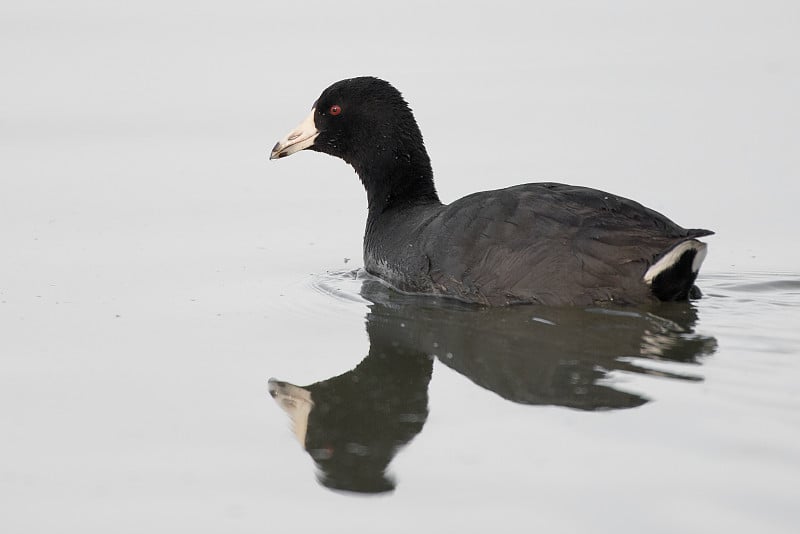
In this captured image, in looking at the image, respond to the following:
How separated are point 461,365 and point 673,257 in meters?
1.30

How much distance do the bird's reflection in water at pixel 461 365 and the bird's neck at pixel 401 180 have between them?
1048mm

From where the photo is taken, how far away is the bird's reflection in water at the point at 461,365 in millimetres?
5316

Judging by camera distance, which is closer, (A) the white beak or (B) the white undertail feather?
(B) the white undertail feather

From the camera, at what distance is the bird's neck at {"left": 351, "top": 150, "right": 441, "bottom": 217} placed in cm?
848

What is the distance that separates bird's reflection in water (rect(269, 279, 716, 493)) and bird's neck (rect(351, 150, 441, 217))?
105 cm

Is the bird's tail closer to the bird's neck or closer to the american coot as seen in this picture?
the american coot

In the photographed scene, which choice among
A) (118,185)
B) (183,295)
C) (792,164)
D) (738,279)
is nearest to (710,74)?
(792,164)

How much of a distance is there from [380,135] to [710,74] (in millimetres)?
4606

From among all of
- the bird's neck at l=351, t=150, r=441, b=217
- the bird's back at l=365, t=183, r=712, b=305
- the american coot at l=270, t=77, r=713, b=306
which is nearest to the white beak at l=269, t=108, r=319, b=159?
the bird's neck at l=351, t=150, r=441, b=217

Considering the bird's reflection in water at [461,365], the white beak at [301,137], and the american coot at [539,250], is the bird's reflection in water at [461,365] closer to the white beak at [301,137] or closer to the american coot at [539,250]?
the american coot at [539,250]

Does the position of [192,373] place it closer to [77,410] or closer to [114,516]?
[77,410]

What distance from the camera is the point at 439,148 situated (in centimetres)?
1048

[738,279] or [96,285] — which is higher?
[738,279]

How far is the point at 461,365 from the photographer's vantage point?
6.25 meters
